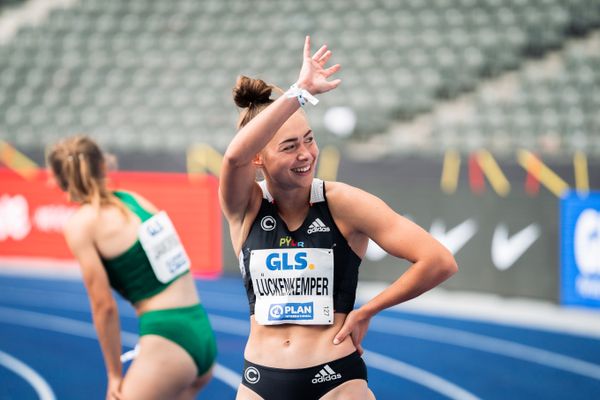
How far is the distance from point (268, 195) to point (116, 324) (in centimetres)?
108

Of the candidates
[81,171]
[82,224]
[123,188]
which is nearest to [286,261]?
[82,224]

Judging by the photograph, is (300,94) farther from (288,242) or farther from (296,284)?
(296,284)

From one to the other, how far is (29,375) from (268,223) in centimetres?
525

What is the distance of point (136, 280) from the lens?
423cm

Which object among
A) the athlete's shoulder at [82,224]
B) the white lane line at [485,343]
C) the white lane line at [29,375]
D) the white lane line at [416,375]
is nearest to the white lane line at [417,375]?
the white lane line at [416,375]

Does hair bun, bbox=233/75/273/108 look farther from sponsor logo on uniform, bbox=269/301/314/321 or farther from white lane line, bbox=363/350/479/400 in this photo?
white lane line, bbox=363/350/479/400

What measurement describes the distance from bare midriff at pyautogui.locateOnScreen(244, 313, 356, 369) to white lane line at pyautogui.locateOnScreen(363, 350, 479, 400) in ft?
13.3

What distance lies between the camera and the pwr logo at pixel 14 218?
46.2 feet

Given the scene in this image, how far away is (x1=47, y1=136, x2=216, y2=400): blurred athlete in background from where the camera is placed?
4066mm

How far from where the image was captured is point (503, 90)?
15117 mm

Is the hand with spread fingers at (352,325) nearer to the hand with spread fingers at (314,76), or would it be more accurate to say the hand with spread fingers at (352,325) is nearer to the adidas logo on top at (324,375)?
the adidas logo on top at (324,375)

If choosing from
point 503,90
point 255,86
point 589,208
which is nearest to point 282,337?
point 255,86

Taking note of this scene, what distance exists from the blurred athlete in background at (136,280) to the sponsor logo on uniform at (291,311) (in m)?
0.94

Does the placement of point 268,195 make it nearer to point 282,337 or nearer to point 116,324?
point 282,337
